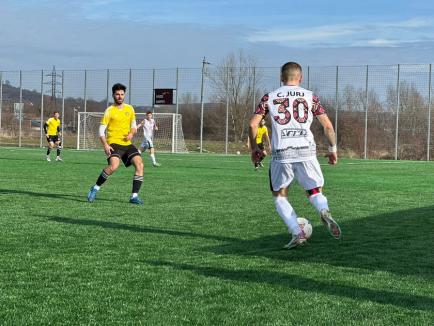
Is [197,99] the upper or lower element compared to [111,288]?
upper

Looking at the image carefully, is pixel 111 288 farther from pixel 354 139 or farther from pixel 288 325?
pixel 354 139

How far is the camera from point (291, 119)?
6695 mm

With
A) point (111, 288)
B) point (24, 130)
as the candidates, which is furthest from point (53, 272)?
point (24, 130)

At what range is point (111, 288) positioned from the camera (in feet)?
15.7

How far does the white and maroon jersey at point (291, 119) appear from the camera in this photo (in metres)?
6.68

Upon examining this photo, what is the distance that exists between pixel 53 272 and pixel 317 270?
2.25 m

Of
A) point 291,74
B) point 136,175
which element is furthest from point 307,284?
point 136,175

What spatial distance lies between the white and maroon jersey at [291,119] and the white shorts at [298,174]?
0.25ft

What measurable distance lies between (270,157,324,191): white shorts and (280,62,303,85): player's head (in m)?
0.87

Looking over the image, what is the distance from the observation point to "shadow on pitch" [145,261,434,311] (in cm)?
448

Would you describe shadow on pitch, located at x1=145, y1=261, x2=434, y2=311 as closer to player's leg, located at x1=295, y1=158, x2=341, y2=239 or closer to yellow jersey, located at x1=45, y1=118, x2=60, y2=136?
player's leg, located at x1=295, y1=158, x2=341, y2=239

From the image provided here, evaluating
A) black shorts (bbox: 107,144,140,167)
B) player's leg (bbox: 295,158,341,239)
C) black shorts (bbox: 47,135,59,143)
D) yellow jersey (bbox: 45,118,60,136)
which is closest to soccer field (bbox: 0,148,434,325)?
player's leg (bbox: 295,158,341,239)

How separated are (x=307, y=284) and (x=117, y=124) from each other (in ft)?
23.2

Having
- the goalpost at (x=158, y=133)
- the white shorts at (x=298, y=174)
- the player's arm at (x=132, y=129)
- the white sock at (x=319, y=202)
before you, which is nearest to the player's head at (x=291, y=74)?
the white shorts at (x=298, y=174)
